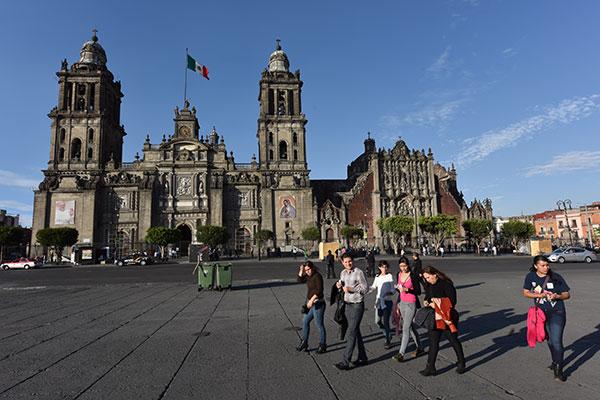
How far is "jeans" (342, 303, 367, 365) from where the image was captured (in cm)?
526

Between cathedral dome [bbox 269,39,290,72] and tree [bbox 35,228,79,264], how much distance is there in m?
37.5

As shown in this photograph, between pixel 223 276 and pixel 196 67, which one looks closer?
pixel 223 276

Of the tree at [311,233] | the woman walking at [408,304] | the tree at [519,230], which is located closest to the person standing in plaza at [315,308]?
the woman walking at [408,304]

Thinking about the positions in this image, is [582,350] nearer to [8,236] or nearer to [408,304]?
[408,304]

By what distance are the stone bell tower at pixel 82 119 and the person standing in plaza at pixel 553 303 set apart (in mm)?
57813

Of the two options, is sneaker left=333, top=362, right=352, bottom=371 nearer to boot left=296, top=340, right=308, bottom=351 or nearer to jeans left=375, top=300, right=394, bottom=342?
boot left=296, top=340, right=308, bottom=351

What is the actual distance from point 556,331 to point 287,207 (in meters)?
48.8

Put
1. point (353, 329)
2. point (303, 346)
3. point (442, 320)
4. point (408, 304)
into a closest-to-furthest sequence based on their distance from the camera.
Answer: point (442, 320) → point (353, 329) → point (408, 304) → point (303, 346)

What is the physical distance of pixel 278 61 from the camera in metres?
60.3

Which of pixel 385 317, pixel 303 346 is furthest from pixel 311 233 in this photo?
pixel 303 346

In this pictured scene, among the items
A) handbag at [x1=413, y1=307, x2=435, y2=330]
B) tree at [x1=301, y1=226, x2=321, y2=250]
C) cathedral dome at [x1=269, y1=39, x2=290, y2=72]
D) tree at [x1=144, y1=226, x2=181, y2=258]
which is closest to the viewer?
handbag at [x1=413, y1=307, x2=435, y2=330]

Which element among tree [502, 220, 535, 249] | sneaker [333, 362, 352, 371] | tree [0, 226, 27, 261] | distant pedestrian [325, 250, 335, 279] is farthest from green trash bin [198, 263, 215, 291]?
tree [502, 220, 535, 249]

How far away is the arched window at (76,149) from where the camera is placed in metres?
53.5

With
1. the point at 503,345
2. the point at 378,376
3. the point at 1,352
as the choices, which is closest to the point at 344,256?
the point at 378,376
